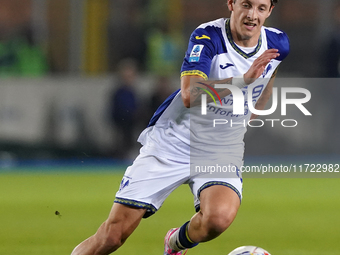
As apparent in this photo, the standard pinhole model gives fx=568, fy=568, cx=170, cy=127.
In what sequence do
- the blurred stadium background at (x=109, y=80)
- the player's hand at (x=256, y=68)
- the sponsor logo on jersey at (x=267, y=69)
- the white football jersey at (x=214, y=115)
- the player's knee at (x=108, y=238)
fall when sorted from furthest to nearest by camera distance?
the blurred stadium background at (x=109, y=80), the sponsor logo on jersey at (x=267, y=69), the white football jersey at (x=214, y=115), the player's knee at (x=108, y=238), the player's hand at (x=256, y=68)

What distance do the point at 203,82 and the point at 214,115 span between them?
40 centimetres

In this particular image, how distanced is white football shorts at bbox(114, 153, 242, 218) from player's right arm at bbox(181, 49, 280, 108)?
490 mm

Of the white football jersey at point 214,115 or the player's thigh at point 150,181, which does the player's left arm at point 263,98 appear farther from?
the player's thigh at point 150,181

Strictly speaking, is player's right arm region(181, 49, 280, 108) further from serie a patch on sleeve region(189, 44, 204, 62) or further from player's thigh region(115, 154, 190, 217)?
player's thigh region(115, 154, 190, 217)

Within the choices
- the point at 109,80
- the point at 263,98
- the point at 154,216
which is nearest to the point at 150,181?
the point at 263,98

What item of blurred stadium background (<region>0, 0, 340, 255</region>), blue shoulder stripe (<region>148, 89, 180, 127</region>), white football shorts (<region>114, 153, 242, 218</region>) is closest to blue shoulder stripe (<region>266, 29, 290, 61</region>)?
blue shoulder stripe (<region>148, 89, 180, 127</region>)

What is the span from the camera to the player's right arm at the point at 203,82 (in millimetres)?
3469

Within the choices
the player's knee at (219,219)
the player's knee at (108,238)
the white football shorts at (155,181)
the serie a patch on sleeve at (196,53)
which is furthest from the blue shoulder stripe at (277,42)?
the player's knee at (108,238)

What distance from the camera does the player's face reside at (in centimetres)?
362

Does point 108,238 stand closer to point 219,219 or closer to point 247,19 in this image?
point 219,219

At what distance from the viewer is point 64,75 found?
9828 millimetres

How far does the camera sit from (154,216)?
20.3ft

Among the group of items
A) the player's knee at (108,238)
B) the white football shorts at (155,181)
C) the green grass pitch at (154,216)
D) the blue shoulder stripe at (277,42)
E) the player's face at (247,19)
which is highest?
the player's face at (247,19)

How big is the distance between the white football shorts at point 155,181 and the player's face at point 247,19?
0.91 metres
